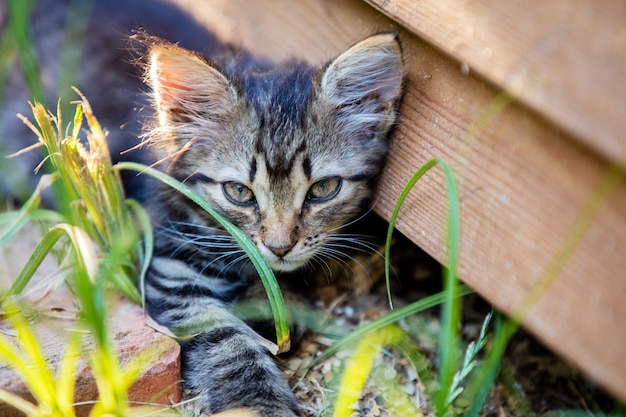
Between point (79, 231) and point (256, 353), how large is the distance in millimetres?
683

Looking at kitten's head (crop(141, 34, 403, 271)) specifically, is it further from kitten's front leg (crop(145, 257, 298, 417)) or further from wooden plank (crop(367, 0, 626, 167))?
wooden plank (crop(367, 0, 626, 167))

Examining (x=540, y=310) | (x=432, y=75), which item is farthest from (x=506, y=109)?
(x=540, y=310)

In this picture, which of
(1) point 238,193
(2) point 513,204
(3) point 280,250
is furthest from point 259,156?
(2) point 513,204

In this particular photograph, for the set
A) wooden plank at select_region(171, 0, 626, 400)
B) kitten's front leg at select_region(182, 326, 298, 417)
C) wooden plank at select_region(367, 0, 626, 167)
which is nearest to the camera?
wooden plank at select_region(367, 0, 626, 167)

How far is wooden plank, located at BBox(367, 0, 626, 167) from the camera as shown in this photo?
4.33 feet

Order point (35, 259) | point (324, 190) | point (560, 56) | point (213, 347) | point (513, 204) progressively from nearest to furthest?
point (560, 56) < point (513, 204) < point (35, 259) < point (213, 347) < point (324, 190)

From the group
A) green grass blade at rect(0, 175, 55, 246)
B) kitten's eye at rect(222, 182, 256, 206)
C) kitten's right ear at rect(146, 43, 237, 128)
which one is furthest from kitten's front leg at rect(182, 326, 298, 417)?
kitten's right ear at rect(146, 43, 237, 128)

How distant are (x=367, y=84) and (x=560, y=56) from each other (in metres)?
0.85

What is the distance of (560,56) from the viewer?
1.42 meters

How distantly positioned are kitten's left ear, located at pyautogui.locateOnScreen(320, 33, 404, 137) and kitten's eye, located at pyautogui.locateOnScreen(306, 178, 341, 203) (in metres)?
0.19

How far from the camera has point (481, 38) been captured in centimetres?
163

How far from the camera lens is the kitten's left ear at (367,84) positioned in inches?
79.4

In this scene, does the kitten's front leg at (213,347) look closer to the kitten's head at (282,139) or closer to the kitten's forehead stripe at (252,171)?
the kitten's head at (282,139)

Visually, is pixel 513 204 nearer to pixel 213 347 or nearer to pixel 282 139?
pixel 282 139
